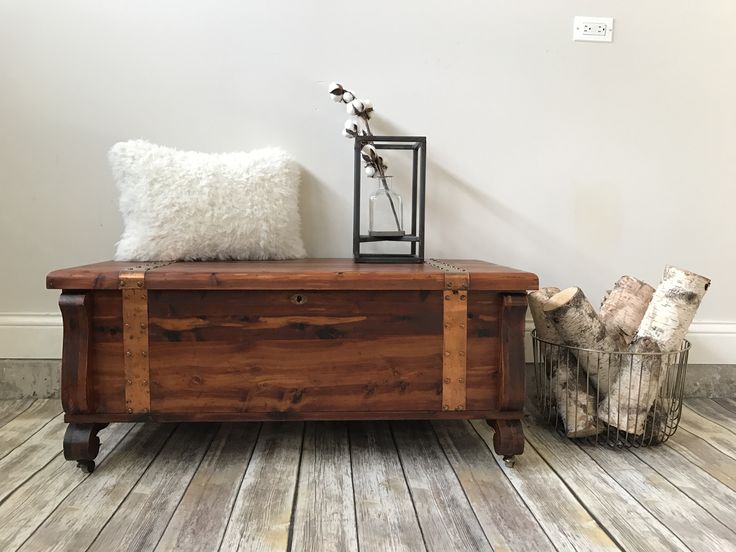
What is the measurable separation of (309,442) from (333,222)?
0.69 metres

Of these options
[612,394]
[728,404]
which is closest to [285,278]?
[612,394]

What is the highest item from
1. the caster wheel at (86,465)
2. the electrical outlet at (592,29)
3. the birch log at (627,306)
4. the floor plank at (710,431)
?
the electrical outlet at (592,29)

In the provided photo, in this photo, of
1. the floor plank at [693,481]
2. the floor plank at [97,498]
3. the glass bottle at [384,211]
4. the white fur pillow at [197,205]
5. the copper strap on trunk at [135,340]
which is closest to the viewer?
the floor plank at [97,498]

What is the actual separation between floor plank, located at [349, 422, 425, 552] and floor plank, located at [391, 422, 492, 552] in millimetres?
20

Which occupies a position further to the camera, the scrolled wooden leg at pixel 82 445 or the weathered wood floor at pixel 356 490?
the scrolled wooden leg at pixel 82 445

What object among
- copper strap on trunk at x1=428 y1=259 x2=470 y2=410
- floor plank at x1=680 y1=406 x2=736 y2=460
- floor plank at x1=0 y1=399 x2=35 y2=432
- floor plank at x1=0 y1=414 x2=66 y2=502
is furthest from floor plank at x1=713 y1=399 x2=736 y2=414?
floor plank at x1=0 y1=399 x2=35 y2=432

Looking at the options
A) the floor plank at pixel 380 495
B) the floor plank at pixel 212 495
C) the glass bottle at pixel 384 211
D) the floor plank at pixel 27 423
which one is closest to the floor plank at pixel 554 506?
the floor plank at pixel 380 495

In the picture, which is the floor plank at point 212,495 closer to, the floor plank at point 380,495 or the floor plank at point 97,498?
the floor plank at point 97,498

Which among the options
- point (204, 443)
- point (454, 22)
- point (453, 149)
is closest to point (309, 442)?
point (204, 443)

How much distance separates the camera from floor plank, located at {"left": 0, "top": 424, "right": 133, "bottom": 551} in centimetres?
100

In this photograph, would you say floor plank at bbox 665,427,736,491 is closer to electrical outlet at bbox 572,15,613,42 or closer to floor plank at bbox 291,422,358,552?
floor plank at bbox 291,422,358,552

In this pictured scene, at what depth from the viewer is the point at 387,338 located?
50.1 inches

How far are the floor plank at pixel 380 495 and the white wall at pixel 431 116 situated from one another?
2.04 feet

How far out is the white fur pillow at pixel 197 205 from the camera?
1.50 m
